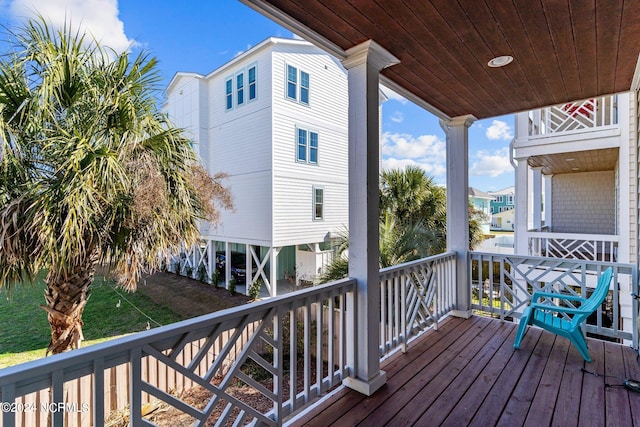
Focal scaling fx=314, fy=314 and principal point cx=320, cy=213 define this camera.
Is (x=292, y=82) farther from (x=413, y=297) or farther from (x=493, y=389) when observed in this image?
(x=493, y=389)

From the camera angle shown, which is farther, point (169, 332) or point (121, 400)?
point (121, 400)

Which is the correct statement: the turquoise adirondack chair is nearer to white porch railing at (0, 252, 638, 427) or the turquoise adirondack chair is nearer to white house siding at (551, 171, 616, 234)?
white porch railing at (0, 252, 638, 427)

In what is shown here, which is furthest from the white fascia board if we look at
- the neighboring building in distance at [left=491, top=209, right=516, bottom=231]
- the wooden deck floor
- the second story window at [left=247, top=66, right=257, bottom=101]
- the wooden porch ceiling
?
the neighboring building in distance at [left=491, top=209, right=516, bottom=231]

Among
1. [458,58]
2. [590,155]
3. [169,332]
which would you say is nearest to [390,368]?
[169,332]

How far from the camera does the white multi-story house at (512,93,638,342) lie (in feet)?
16.0

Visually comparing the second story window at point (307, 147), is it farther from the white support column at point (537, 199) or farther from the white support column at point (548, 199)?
the white support column at point (548, 199)

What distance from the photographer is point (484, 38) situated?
7.29ft

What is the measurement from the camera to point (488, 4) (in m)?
1.88

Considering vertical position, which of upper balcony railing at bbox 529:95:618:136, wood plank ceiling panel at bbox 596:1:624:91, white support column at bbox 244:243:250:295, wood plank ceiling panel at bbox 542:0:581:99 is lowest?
white support column at bbox 244:243:250:295

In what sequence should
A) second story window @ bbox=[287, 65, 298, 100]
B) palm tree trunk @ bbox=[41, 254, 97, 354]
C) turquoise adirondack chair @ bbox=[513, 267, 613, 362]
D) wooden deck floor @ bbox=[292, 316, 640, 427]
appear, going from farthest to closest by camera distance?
1. second story window @ bbox=[287, 65, 298, 100]
2. palm tree trunk @ bbox=[41, 254, 97, 354]
3. turquoise adirondack chair @ bbox=[513, 267, 613, 362]
4. wooden deck floor @ bbox=[292, 316, 640, 427]

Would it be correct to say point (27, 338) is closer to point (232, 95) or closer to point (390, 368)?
point (390, 368)

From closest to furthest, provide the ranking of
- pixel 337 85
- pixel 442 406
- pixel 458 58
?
pixel 442 406, pixel 458 58, pixel 337 85

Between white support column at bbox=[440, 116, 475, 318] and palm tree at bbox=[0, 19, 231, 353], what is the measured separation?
12.1 feet

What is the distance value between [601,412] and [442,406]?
1073 mm
